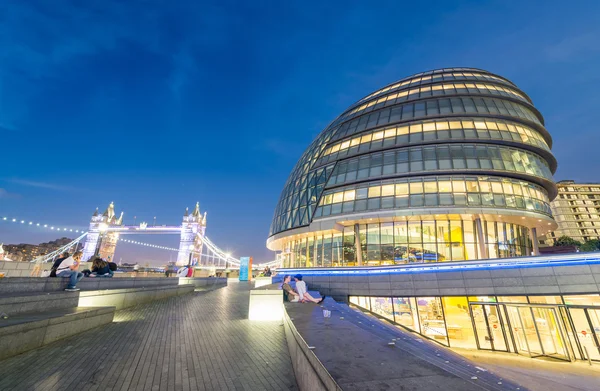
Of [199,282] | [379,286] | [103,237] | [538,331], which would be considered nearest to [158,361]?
[538,331]

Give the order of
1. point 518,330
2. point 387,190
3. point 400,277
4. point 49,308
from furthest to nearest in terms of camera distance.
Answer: point 387,190 < point 400,277 < point 518,330 < point 49,308

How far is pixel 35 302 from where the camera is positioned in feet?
30.1

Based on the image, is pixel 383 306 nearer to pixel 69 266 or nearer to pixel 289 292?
pixel 289 292

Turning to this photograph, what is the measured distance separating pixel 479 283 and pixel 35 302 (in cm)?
2295

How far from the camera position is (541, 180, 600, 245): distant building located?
104 m

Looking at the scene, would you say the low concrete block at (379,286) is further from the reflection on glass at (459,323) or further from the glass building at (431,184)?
the glass building at (431,184)

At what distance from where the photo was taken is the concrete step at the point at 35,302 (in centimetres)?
816

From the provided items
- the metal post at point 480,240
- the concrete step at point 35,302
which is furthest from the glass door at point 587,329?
the concrete step at point 35,302

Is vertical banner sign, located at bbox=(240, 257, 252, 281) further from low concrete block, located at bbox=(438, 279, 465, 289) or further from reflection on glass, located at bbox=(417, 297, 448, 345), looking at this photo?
low concrete block, located at bbox=(438, 279, 465, 289)

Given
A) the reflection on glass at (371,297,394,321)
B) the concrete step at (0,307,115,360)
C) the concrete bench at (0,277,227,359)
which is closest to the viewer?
the concrete step at (0,307,115,360)

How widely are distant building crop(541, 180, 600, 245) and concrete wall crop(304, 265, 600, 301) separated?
120m

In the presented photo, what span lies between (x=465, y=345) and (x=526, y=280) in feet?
18.5

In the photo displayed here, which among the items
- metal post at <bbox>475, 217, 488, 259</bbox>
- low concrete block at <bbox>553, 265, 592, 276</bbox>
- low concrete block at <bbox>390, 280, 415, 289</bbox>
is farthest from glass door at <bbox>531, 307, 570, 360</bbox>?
metal post at <bbox>475, 217, 488, 259</bbox>

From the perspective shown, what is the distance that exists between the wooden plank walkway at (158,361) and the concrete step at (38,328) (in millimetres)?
293
